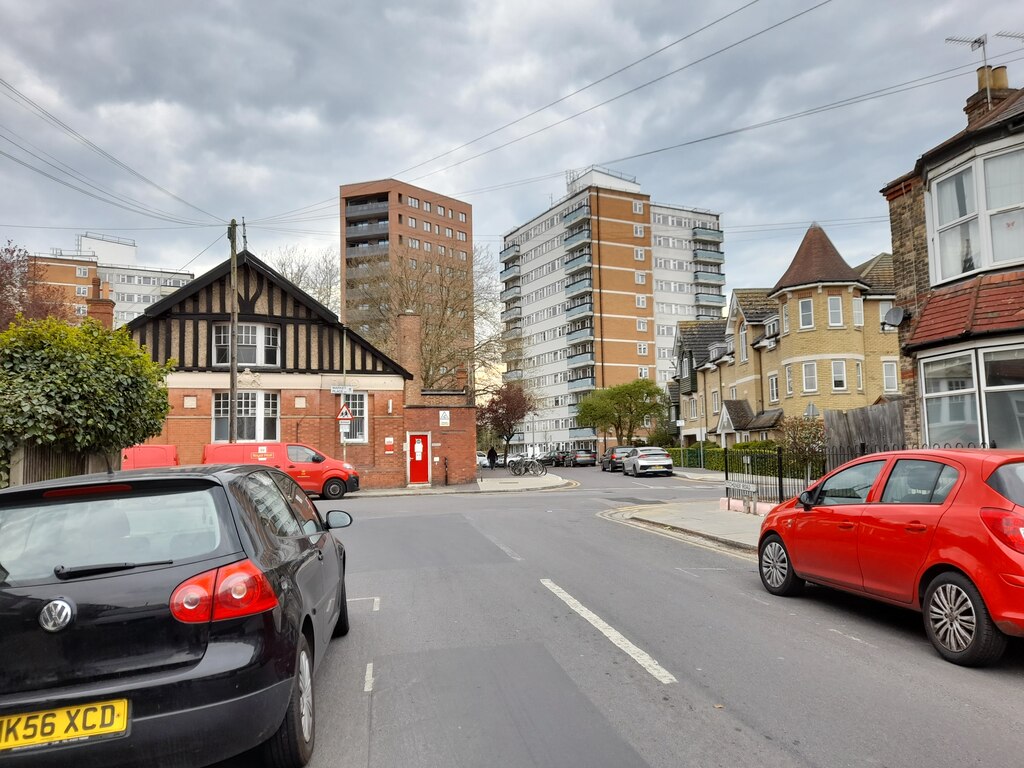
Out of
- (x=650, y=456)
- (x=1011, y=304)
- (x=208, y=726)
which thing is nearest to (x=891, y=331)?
(x=650, y=456)

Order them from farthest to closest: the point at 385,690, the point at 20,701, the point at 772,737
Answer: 1. the point at 385,690
2. the point at 772,737
3. the point at 20,701

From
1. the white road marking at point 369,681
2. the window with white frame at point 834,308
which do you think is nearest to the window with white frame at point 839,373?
the window with white frame at point 834,308

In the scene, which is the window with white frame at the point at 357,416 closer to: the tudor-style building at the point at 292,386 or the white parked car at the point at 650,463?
the tudor-style building at the point at 292,386

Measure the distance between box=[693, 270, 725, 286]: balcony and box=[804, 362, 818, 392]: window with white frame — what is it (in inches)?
1918

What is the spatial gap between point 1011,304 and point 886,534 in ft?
24.5

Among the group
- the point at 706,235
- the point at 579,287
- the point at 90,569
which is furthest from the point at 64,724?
the point at 706,235

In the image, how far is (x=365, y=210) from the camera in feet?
252

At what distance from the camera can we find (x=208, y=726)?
300cm

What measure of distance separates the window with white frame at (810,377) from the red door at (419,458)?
19695 mm

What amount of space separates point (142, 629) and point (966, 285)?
13.4m

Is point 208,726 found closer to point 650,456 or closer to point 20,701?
point 20,701

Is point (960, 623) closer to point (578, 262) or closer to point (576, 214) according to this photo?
point (578, 262)

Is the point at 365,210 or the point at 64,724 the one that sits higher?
the point at 365,210

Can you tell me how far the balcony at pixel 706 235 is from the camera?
270ft
